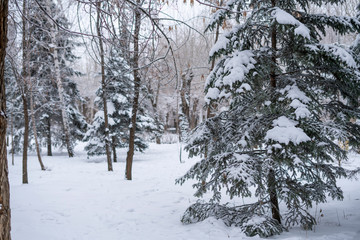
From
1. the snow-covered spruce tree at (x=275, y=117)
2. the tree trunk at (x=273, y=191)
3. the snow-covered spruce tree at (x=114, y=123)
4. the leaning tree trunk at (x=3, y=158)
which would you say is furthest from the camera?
the snow-covered spruce tree at (x=114, y=123)

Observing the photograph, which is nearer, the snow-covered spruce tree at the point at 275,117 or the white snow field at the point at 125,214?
the snow-covered spruce tree at the point at 275,117

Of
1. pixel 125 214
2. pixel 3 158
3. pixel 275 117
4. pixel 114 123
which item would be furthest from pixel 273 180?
pixel 114 123

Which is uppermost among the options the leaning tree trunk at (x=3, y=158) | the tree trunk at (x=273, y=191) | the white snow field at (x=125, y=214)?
the leaning tree trunk at (x=3, y=158)

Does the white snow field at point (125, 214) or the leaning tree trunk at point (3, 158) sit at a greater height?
the leaning tree trunk at point (3, 158)

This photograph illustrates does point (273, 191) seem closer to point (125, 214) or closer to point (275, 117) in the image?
point (275, 117)

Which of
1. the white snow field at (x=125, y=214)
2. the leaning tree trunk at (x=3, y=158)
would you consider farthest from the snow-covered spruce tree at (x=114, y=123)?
the leaning tree trunk at (x=3, y=158)

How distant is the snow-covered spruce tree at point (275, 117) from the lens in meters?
3.90

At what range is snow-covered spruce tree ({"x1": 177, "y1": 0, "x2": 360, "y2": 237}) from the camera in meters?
3.90

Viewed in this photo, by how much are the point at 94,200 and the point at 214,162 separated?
162 inches

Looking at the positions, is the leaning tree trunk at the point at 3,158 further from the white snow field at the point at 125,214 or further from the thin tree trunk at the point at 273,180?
the thin tree trunk at the point at 273,180

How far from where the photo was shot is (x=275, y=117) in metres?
4.46

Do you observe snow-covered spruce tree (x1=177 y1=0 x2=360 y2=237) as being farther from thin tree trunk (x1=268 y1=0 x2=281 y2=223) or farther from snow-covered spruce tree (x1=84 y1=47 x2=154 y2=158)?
snow-covered spruce tree (x1=84 y1=47 x2=154 y2=158)

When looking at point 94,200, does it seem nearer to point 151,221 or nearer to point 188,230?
point 151,221

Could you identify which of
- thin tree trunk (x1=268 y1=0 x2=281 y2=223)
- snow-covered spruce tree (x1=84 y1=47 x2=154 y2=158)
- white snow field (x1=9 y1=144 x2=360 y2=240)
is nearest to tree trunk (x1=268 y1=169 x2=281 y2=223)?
thin tree trunk (x1=268 y1=0 x2=281 y2=223)
